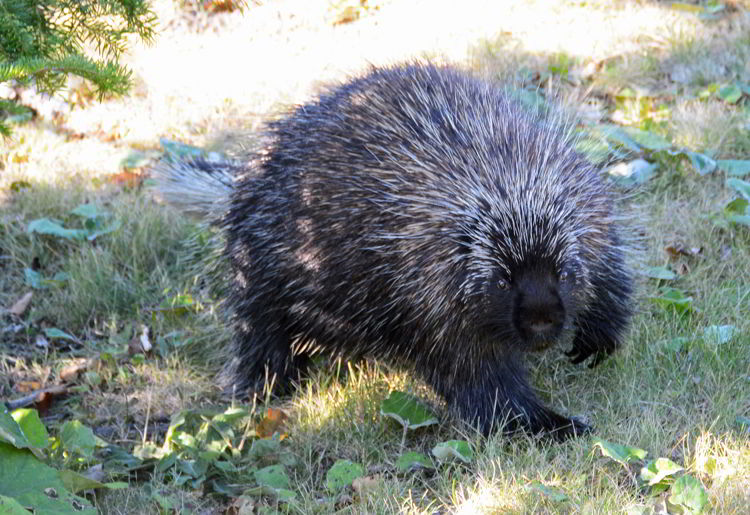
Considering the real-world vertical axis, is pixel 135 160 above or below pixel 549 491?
above

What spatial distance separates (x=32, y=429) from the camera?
2.75 metres

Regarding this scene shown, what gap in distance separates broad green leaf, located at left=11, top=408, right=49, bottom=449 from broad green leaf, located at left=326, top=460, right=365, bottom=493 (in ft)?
2.97

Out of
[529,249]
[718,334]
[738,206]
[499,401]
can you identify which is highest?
[529,249]

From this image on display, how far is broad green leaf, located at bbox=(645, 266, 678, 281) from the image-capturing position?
3.90m

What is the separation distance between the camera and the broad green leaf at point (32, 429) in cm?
274

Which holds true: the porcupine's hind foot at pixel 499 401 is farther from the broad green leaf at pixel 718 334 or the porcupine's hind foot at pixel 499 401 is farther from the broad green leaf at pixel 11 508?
the broad green leaf at pixel 11 508

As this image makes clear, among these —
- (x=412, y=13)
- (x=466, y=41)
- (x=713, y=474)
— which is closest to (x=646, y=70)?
(x=466, y=41)

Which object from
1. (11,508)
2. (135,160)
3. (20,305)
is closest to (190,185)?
(20,305)

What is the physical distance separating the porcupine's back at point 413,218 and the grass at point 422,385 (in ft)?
1.17

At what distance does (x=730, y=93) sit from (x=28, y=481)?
14.6ft

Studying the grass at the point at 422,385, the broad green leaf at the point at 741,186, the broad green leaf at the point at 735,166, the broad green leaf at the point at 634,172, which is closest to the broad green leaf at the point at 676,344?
the grass at the point at 422,385

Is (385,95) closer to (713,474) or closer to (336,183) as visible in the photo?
(336,183)

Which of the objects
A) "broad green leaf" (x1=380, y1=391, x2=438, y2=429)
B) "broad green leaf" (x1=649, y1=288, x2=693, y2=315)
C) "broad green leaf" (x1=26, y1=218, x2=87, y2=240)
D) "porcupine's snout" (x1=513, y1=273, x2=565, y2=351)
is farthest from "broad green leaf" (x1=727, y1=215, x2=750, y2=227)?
"broad green leaf" (x1=26, y1=218, x2=87, y2=240)

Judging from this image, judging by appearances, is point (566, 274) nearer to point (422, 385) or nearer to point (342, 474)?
point (422, 385)
